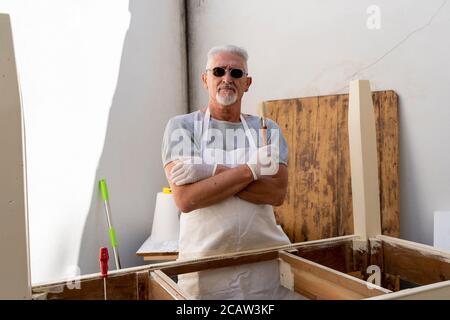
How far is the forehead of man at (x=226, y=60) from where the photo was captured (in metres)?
1.64

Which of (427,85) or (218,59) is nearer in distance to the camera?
(218,59)

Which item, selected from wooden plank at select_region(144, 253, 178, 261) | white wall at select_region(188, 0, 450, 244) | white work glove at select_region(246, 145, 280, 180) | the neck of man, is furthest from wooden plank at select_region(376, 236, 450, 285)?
wooden plank at select_region(144, 253, 178, 261)

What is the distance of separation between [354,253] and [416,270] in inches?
8.8

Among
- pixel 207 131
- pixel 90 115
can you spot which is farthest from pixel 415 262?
pixel 90 115

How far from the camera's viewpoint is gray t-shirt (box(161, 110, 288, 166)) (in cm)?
156

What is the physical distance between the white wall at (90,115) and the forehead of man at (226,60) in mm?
1182

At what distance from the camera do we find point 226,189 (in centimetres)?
145

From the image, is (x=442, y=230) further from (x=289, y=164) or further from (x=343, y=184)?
(x=289, y=164)

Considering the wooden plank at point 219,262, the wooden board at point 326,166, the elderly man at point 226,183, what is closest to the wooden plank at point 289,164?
the wooden board at point 326,166

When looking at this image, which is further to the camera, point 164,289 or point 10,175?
point 164,289

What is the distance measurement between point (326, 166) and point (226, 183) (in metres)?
1.24

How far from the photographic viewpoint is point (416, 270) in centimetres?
123
